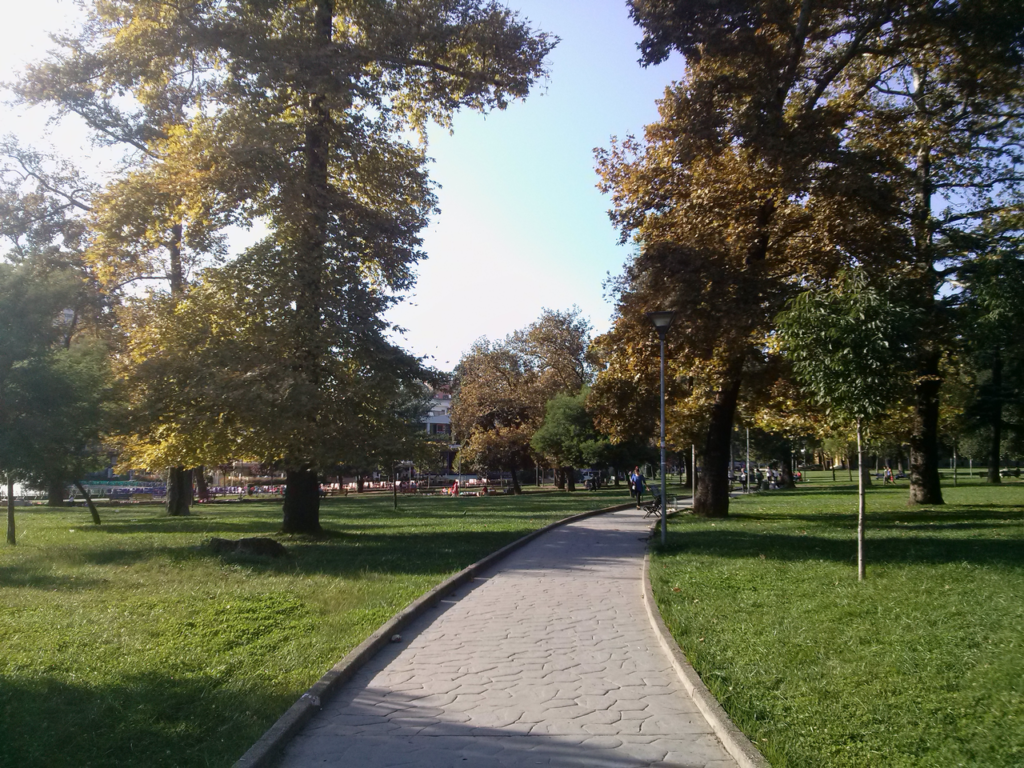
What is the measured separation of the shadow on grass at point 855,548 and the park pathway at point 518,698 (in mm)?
4718

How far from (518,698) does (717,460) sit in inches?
710

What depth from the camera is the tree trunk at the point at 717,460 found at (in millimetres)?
22312

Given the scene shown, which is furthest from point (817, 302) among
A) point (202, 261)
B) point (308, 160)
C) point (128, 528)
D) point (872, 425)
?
point (128, 528)

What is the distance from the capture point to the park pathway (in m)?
5.23

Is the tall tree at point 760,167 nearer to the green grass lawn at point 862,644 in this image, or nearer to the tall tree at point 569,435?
the green grass lawn at point 862,644

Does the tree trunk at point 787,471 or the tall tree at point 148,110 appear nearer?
the tall tree at point 148,110

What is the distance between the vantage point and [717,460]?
2345 centimetres

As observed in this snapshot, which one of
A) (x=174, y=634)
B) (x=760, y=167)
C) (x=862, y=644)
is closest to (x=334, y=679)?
(x=174, y=634)

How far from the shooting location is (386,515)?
29.3 m

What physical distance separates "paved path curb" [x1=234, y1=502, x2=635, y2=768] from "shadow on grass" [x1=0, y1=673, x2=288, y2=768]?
125 mm

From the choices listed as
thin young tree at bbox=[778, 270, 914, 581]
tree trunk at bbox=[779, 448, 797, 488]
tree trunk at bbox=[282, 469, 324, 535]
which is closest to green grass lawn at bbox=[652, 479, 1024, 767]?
thin young tree at bbox=[778, 270, 914, 581]

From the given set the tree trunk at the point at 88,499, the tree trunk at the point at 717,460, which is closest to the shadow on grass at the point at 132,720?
the tree trunk at the point at 88,499

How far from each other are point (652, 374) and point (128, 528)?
51.1ft

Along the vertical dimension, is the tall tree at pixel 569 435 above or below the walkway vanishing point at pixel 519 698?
above
